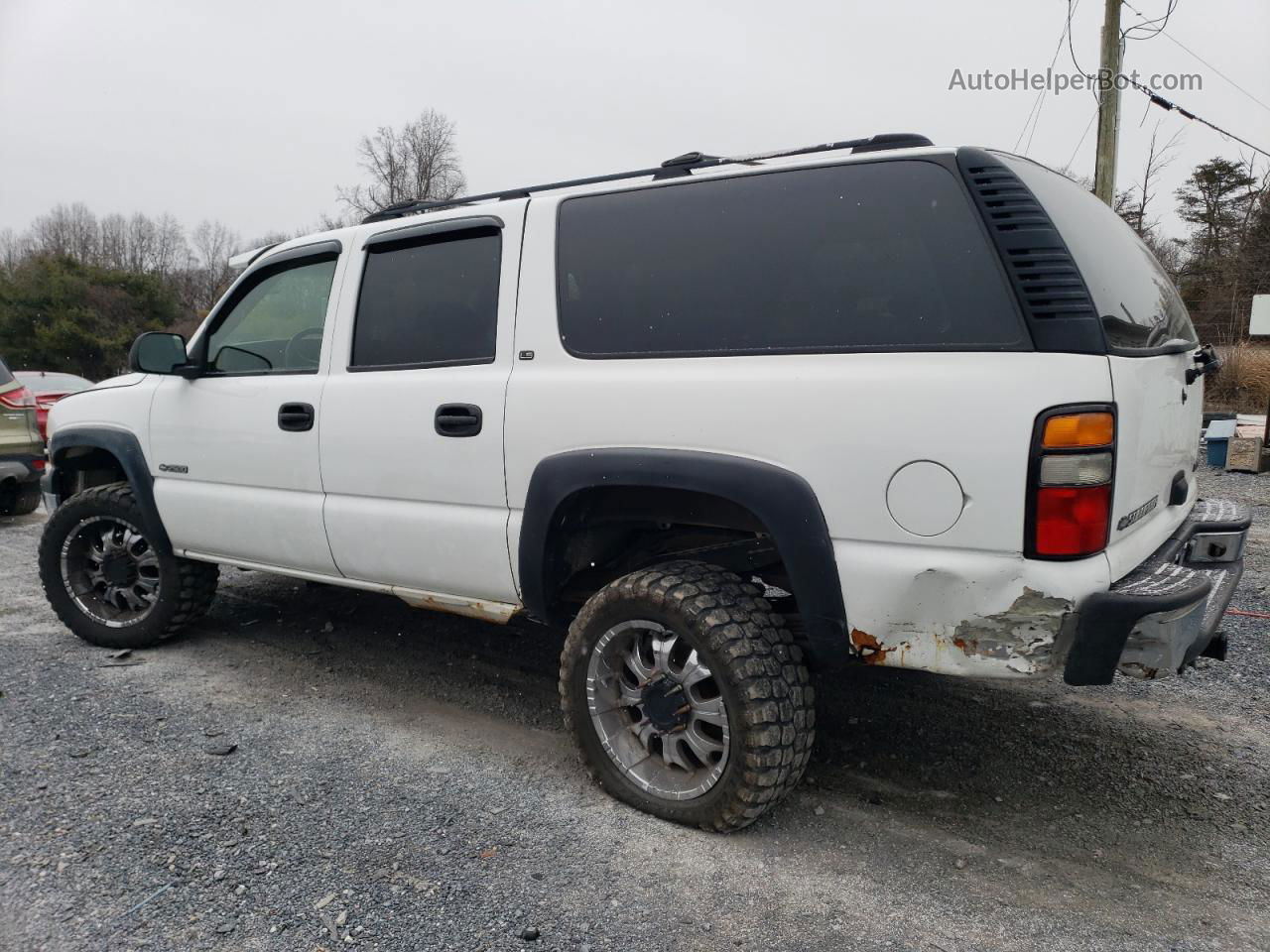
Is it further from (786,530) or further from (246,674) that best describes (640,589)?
(246,674)

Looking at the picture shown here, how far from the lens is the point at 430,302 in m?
3.46

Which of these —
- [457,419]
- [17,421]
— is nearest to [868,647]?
[457,419]

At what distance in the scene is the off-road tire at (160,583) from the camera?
14.5ft

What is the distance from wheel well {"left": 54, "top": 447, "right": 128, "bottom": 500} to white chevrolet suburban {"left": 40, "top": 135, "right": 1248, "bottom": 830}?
1.20m

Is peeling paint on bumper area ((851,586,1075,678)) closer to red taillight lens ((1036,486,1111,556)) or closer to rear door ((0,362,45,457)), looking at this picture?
red taillight lens ((1036,486,1111,556))

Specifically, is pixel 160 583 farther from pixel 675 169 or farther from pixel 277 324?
pixel 675 169

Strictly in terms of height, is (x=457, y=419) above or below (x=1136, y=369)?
below

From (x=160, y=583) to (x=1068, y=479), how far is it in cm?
403

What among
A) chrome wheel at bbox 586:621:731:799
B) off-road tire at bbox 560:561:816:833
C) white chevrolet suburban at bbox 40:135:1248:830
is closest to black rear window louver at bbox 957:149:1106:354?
white chevrolet suburban at bbox 40:135:1248:830

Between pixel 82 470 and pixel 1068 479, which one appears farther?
pixel 82 470

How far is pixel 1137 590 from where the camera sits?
2350mm

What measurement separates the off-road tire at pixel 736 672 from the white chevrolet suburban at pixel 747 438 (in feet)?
0.03

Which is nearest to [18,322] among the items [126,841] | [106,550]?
[106,550]

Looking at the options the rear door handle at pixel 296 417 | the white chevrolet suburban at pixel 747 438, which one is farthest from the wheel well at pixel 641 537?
the rear door handle at pixel 296 417
